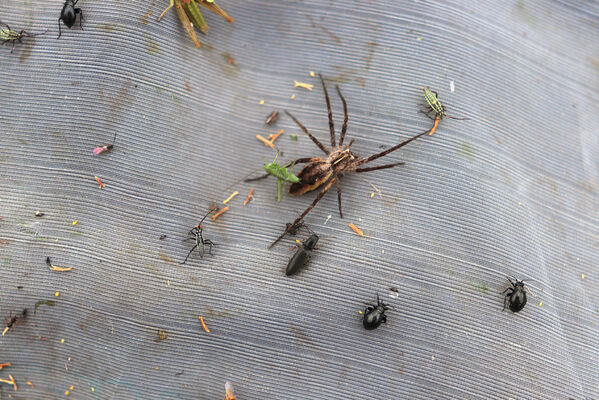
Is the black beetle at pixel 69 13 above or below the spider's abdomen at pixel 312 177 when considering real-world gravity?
above

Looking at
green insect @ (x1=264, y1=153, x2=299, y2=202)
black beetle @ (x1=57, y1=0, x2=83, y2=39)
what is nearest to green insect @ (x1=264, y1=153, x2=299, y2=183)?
green insect @ (x1=264, y1=153, x2=299, y2=202)

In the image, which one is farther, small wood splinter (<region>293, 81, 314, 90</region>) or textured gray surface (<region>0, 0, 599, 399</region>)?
small wood splinter (<region>293, 81, 314, 90</region>)

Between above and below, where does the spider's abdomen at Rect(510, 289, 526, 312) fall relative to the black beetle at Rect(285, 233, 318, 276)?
above

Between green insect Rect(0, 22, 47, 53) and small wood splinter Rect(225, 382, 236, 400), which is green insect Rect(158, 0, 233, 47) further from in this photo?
small wood splinter Rect(225, 382, 236, 400)

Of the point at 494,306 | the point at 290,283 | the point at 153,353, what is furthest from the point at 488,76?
the point at 153,353

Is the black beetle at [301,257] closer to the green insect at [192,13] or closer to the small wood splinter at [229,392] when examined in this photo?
the small wood splinter at [229,392]

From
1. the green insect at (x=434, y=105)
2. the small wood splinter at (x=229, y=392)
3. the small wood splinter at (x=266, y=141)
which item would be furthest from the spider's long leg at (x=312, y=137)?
the small wood splinter at (x=229, y=392)
